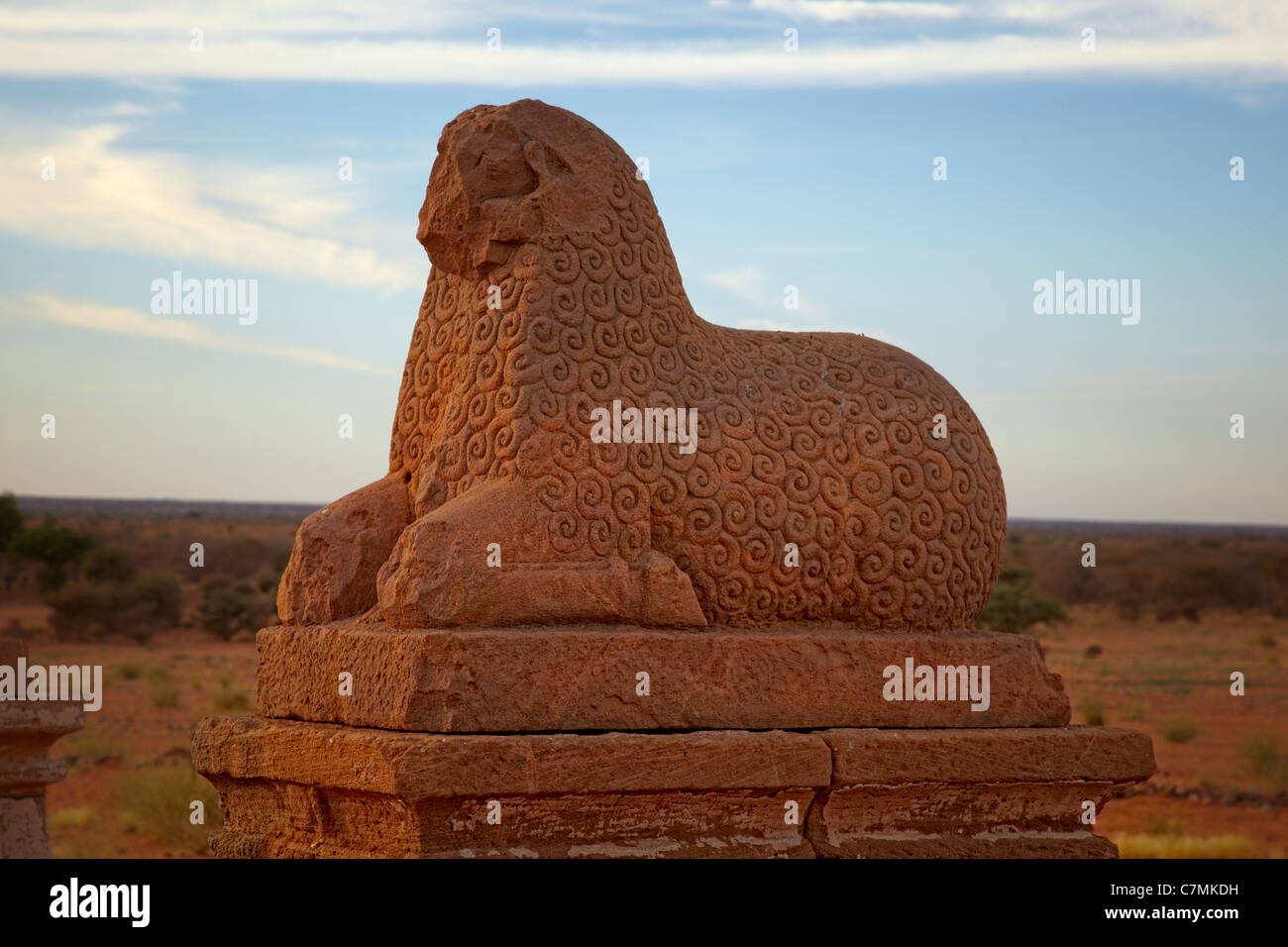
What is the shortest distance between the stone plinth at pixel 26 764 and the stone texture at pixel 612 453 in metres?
1.42

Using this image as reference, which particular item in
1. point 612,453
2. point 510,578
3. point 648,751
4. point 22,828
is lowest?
point 22,828

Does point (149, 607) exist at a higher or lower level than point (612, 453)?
lower

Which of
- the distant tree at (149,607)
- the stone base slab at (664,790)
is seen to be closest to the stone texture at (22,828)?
the stone base slab at (664,790)

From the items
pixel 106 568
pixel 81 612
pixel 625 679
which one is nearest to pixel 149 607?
pixel 81 612

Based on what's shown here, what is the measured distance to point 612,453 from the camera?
464cm

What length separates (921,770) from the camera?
4.70 meters

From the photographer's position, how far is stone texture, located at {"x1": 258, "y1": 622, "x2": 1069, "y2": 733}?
14.1ft

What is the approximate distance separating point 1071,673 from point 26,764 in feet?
67.0

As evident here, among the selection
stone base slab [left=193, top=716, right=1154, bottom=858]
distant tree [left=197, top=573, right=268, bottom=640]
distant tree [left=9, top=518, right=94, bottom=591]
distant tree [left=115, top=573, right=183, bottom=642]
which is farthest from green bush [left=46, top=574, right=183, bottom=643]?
stone base slab [left=193, top=716, right=1154, bottom=858]

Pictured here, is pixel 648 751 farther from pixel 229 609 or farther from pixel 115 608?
pixel 229 609

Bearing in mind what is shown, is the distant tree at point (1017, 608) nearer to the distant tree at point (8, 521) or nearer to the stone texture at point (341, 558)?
the distant tree at point (8, 521)

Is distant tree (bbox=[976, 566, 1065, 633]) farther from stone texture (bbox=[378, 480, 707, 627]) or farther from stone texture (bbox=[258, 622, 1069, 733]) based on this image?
stone texture (bbox=[378, 480, 707, 627])

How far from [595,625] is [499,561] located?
0.35 meters
